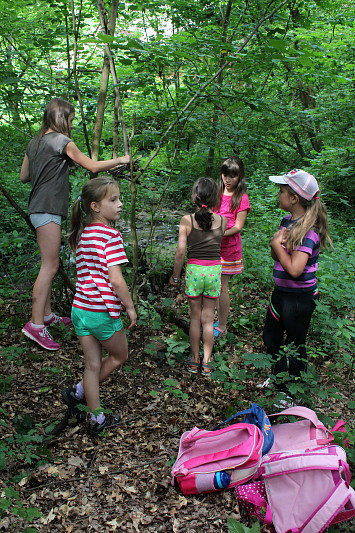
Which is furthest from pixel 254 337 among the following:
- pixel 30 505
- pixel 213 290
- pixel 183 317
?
pixel 30 505

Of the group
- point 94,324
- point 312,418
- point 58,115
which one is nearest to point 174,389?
point 94,324

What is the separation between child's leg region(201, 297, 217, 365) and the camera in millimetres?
3604

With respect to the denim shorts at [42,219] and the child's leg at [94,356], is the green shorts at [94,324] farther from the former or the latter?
the denim shorts at [42,219]

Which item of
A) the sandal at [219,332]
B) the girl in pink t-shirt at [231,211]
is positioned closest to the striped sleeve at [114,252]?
the girl in pink t-shirt at [231,211]

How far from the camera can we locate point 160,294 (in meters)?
5.09

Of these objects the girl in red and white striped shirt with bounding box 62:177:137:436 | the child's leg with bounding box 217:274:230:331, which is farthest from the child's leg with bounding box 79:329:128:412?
the child's leg with bounding box 217:274:230:331

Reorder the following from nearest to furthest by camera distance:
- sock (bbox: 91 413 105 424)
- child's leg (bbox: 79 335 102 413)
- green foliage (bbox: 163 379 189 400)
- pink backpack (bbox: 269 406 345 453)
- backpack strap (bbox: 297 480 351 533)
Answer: backpack strap (bbox: 297 480 351 533)
pink backpack (bbox: 269 406 345 453)
child's leg (bbox: 79 335 102 413)
sock (bbox: 91 413 105 424)
green foliage (bbox: 163 379 189 400)

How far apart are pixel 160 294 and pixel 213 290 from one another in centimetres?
167

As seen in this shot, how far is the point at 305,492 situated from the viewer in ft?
6.56

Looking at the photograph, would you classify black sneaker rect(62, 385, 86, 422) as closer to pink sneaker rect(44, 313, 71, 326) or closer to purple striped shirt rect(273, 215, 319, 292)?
pink sneaker rect(44, 313, 71, 326)

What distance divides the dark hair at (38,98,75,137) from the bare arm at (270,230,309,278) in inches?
77.1

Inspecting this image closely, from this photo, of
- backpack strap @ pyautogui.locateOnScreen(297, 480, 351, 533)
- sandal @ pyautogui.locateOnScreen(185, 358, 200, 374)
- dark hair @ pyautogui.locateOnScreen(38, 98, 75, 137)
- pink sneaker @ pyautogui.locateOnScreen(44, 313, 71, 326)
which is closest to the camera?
backpack strap @ pyautogui.locateOnScreen(297, 480, 351, 533)

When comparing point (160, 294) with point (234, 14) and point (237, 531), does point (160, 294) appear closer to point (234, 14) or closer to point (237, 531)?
point (237, 531)

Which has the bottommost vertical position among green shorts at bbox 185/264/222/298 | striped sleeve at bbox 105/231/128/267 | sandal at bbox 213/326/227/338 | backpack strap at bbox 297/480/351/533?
sandal at bbox 213/326/227/338
